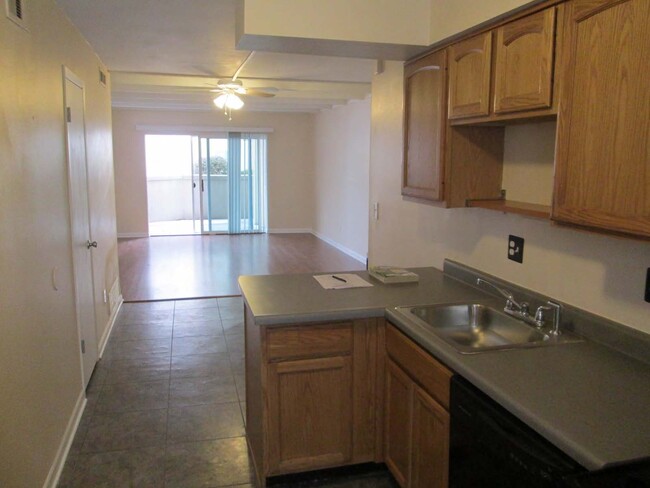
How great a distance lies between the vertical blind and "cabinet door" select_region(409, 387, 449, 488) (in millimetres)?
9231

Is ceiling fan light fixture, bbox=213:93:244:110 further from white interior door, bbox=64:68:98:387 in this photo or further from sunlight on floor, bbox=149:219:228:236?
sunlight on floor, bbox=149:219:228:236

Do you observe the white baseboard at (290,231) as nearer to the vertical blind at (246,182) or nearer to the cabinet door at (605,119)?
the vertical blind at (246,182)

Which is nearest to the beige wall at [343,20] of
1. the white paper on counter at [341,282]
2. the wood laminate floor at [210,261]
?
the white paper on counter at [341,282]

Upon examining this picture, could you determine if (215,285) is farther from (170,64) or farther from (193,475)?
(193,475)

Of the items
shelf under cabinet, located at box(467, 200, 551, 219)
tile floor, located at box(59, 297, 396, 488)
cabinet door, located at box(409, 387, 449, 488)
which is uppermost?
shelf under cabinet, located at box(467, 200, 551, 219)

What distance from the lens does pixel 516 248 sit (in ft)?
7.96

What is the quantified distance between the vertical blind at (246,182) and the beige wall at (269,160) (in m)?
0.17

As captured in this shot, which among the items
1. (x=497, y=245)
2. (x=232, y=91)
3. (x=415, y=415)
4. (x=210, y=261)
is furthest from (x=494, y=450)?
(x=210, y=261)

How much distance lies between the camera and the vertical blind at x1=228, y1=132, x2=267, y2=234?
10898 millimetres

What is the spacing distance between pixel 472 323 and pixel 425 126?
38.9 inches

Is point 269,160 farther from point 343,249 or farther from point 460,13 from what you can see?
point 460,13

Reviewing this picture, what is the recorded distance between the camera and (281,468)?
243 cm

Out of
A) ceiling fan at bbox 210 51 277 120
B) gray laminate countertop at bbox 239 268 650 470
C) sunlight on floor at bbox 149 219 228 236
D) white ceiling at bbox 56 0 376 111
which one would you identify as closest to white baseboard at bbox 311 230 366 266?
sunlight on floor at bbox 149 219 228 236

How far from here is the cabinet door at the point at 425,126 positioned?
98.6 inches
